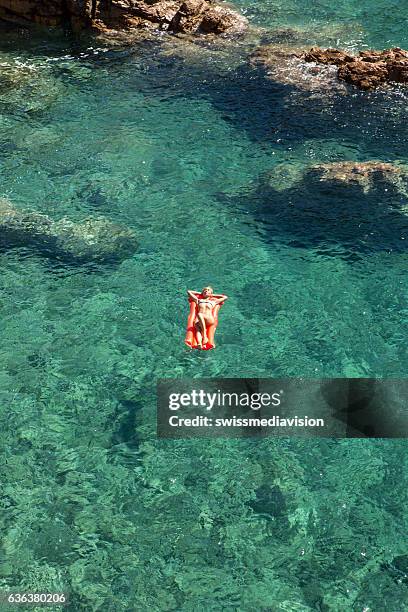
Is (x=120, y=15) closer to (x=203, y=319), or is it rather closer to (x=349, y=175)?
(x=349, y=175)

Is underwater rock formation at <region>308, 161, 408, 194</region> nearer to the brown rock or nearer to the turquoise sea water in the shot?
the turquoise sea water

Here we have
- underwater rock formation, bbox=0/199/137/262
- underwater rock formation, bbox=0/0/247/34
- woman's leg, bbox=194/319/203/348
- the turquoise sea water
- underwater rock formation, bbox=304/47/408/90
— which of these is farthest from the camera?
underwater rock formation, bbox=0/0/247/34

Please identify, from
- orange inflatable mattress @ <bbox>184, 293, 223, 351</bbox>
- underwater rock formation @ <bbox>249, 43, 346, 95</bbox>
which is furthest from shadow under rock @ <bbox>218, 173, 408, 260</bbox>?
underwater rock formation @ <bbox>249, 43, 346, 95</bbox>

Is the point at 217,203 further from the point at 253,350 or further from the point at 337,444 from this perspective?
the point at 337,444

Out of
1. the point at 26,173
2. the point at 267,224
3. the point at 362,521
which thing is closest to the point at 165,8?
Answer: the point at 26,173

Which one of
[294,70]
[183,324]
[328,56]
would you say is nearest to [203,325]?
[183,324]

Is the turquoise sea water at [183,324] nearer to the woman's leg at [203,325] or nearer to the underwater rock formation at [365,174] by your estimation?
the underwater rock formation at [365,174]

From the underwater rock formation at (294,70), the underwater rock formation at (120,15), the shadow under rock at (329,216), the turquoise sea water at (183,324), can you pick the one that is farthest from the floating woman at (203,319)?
the underwater rock formation at (120,15)
